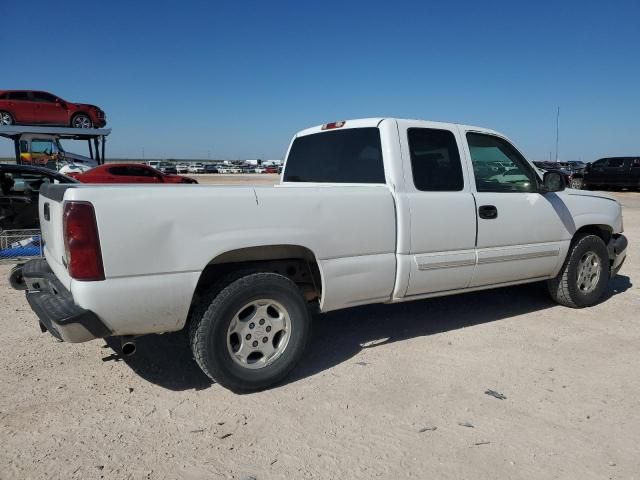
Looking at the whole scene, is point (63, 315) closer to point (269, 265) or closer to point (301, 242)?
point (269, 265)

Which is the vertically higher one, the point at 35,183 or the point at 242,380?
the point at 35,183

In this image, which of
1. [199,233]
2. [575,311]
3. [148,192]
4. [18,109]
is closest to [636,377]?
[575,311]

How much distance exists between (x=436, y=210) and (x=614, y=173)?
2332 centimetres

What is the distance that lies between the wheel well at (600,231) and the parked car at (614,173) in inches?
810

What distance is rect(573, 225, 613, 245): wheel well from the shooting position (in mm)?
5294

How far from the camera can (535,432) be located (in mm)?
2922

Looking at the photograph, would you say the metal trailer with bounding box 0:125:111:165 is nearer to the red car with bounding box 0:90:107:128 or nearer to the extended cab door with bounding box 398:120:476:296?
the red car with bounding box 0:90:107:128

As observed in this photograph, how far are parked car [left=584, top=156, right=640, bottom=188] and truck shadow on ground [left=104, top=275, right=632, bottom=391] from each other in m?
19.8

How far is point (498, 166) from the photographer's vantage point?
15.5ft

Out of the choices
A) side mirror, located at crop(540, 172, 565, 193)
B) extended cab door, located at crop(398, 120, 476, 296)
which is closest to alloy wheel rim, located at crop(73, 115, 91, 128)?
extended cab door, located at crop(398, 120, 476, 296)

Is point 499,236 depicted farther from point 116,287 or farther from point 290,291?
point 116,287

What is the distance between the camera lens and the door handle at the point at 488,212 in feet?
14.0

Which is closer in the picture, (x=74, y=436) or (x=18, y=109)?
(x=74, y=436)

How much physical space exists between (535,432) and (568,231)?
2628 millimetres
